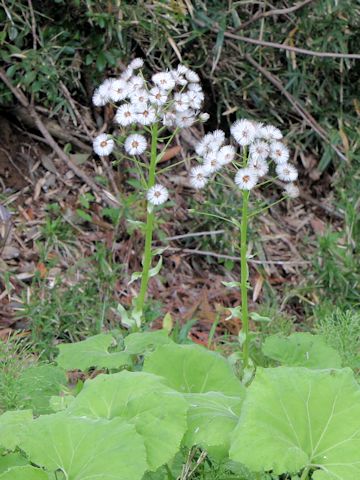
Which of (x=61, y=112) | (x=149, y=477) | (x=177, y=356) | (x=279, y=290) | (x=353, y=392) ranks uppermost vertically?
(x=353, y=392)

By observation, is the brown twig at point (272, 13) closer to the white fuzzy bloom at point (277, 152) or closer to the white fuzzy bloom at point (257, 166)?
the white fuzzy bloom at point (277, 152)

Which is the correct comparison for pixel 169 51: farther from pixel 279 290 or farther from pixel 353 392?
pixel 353 392

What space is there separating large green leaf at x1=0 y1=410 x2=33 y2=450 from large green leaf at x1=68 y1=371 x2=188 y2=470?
0.13 meters

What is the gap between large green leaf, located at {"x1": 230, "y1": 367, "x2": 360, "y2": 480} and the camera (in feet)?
5.54

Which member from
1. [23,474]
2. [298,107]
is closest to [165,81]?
[23,474]

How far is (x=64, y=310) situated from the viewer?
12.0 ft

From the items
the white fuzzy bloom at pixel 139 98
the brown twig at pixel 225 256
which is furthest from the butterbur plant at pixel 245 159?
the brown twig at pixel 225 256

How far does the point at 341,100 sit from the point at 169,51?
1.18 meters

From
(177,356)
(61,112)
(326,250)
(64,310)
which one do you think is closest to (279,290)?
(326,250)

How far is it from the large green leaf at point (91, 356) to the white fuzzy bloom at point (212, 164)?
2.04ft

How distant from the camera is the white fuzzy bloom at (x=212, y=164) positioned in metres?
2.45

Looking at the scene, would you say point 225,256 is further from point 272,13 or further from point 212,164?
point 212,164

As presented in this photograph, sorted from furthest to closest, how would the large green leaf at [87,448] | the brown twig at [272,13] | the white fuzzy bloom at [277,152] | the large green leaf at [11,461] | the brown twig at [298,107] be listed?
the brown twig at [298,107] → the brown twig at [272,13] → the white fuzzy bloom at [277,152] → the large green leaf at [11,461] → the large green leaf at [87,448]

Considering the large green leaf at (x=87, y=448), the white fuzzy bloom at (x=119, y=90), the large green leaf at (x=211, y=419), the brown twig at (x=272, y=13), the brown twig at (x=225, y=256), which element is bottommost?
the brown twig at (x=225, y=256)
